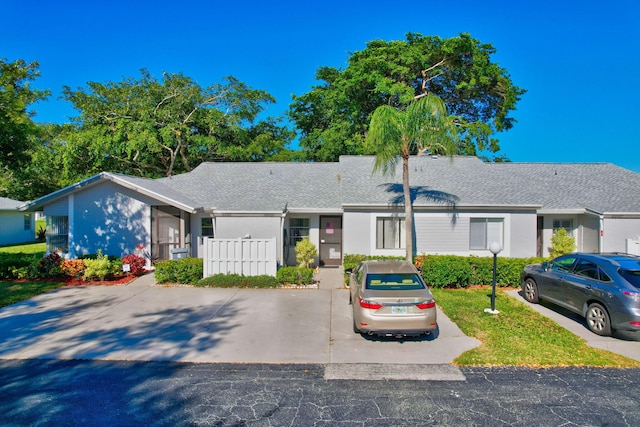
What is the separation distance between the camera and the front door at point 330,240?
1725cm

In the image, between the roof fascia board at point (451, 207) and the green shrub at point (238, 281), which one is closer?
the green shrub at point (238, 281)

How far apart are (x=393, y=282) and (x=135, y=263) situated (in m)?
10.3

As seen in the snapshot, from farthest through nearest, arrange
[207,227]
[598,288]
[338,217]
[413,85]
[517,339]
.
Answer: [413,85]
[338,217]
[207,227]
[598,288]
[517,339]

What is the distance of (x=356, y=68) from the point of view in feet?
98.3

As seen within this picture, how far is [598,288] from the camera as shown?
841 cm

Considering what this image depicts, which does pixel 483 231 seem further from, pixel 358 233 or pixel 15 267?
pixel 15 267

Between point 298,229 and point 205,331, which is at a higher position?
point 298,229

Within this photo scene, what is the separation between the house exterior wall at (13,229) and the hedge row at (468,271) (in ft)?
100

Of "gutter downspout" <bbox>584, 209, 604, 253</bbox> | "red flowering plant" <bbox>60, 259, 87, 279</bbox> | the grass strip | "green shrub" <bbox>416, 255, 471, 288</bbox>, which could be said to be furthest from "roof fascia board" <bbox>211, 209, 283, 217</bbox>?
"gutter downspout" <bbox>584, 209, 604, 253</bbox>

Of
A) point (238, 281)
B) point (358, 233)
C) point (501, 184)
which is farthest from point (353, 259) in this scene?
point (501, 184)

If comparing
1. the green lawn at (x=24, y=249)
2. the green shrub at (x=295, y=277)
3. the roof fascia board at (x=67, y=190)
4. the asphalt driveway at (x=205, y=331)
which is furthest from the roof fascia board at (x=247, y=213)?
the green lawn at (x=24, y=249)

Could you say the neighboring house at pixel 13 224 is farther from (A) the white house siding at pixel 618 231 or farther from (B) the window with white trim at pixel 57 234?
(A) the white house siding at pixel 618 231

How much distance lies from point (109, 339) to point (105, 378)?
1989mm

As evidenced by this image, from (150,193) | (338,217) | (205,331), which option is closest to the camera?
(205,331)
